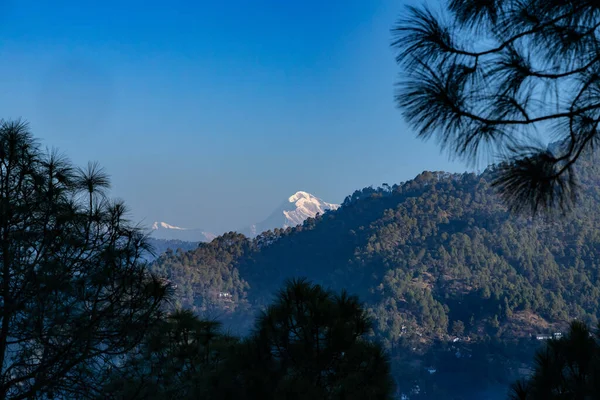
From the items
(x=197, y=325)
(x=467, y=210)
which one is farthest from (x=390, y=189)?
(x=197, y=325)

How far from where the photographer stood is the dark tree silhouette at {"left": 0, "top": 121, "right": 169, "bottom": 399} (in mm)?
2785

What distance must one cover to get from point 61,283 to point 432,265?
63706 millimetres

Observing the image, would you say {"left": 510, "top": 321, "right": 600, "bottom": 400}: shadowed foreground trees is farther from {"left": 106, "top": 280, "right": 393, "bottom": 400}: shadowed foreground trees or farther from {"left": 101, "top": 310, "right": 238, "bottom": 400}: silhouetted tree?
{"left": 101, "top": 310, "right": 238, "bottom": 400}: silhouetted tree

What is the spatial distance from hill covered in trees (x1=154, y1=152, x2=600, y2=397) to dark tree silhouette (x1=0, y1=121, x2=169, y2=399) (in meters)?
47.0

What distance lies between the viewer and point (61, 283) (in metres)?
2.83

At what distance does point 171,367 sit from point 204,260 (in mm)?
65062

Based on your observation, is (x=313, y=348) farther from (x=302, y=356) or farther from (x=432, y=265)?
(x=432, y=265)

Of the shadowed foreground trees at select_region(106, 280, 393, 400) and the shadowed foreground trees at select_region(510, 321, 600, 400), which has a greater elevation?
the shadowed foreground trees at select_region(106, 280, 393, 400)

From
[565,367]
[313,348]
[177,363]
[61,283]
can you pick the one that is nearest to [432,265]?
[177,363]

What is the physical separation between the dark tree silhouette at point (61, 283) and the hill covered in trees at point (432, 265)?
47.0m

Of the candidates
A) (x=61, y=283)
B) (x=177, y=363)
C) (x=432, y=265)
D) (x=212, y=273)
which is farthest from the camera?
(x=212, y=273)

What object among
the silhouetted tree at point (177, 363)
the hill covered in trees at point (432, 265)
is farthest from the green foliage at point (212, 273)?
the silhouetted tree at point (177, 363)

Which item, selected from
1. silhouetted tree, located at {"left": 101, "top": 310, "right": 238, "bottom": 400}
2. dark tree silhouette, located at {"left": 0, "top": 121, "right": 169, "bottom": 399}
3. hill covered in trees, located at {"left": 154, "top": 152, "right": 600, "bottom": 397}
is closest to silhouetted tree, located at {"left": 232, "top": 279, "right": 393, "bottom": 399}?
silhouetted tree, located at {"left": 101, "top": 310, "right": 238, "bottom": 400}

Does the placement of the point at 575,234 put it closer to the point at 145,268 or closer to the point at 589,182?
the point at 589,182
